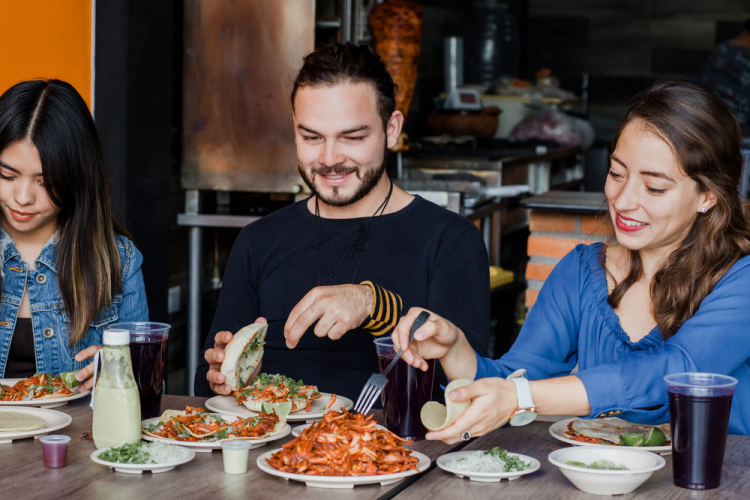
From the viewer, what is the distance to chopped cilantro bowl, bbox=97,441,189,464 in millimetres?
1383

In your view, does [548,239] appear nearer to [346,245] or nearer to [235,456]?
[346,245]

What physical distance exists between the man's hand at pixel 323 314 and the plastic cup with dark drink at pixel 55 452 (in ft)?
1.43

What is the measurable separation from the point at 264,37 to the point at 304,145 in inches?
64.0

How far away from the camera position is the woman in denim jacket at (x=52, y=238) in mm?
2199

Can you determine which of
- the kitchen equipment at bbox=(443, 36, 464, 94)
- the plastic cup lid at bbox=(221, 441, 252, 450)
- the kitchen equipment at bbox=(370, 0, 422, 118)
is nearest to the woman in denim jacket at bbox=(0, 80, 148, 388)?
the plastic cup lid at bbox=(221, 441, 252, 450)

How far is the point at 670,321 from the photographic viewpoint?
1.82 m

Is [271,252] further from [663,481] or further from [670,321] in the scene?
[663,481]

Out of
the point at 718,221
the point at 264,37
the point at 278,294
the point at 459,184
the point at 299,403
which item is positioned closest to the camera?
the point at 299,403

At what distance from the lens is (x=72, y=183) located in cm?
227

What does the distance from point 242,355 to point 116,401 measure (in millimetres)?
410

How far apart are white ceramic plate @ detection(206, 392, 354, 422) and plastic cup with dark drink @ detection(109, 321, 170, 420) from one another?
0.37ft

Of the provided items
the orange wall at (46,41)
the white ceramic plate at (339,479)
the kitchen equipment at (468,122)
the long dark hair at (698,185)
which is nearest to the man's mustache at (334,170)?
the long dark hair at (698,185)

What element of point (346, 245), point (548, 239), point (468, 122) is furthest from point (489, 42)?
point (346, 245)

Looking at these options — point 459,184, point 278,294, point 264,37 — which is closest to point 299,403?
point 278,294
